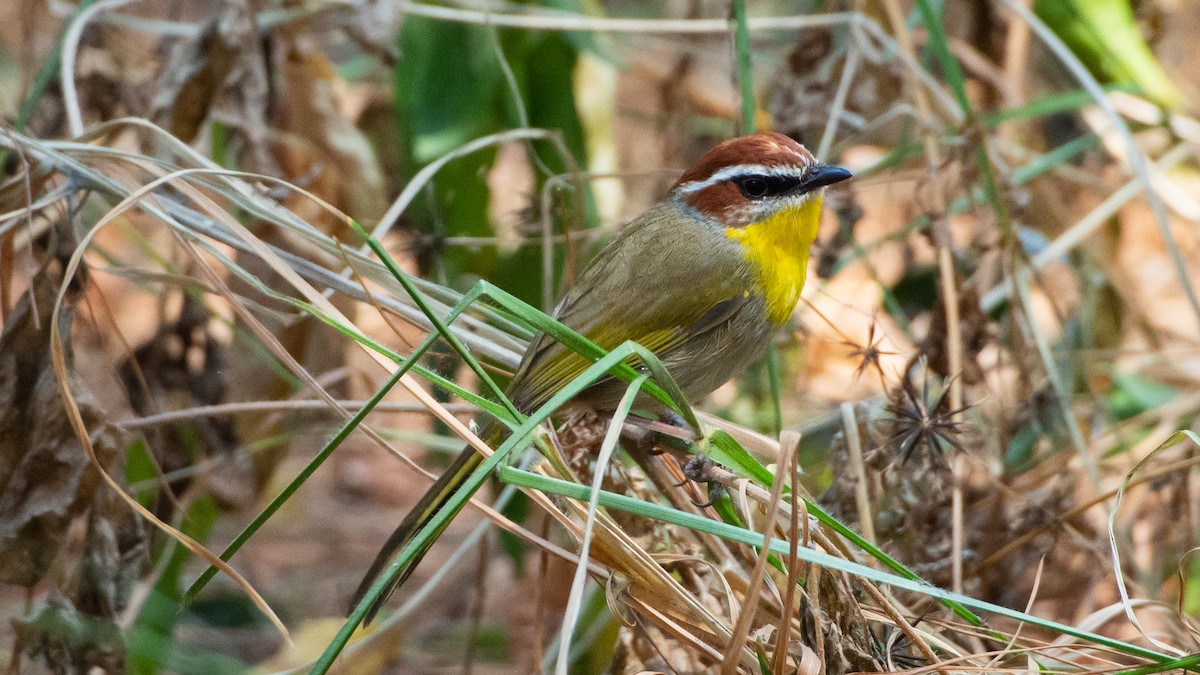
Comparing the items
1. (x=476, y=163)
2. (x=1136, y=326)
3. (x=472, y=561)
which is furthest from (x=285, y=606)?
Answer: (x=1136, y=326)

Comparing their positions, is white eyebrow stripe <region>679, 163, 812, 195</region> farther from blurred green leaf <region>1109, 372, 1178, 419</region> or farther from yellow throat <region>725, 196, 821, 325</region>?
blurred green leaf <region>1109, 372, 1178, 419</region>

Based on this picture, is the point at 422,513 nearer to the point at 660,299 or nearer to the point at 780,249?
the point at 660,299

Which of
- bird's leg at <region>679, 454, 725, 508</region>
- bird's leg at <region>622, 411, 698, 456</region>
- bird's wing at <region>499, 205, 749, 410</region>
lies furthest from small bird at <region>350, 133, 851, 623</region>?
bird's leg at <region>679, 454, 725, 508</region>

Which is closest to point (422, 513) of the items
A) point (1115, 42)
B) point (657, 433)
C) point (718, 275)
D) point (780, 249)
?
point (657, 433)

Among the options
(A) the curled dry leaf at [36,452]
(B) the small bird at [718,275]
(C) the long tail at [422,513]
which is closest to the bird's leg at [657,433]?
(B) the small bird at [718,275]

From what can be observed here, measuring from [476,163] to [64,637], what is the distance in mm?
1909

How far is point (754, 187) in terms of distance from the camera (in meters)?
2.86

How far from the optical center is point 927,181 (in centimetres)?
312

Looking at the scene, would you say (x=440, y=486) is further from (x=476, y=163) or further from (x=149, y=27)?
(x=149, y=27)

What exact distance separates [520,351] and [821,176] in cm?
86

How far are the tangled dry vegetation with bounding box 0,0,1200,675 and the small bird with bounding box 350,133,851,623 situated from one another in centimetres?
20

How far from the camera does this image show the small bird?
2752mm

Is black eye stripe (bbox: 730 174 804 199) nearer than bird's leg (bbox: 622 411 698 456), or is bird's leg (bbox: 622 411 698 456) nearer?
bird's leg (bbox: 622 411 698 456)

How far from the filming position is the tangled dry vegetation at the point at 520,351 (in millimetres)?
2000
